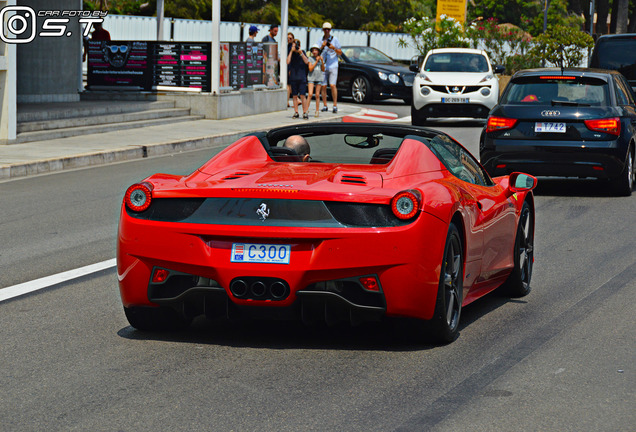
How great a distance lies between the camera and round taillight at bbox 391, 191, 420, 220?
5555mm

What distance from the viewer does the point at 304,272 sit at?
18.0 feet

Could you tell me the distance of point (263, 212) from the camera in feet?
18.4

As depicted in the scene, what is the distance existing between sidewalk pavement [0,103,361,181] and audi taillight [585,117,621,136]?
730 cm

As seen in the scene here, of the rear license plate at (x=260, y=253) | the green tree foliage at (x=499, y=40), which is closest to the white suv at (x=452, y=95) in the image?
the green tree foliage at (x=499, y=40)

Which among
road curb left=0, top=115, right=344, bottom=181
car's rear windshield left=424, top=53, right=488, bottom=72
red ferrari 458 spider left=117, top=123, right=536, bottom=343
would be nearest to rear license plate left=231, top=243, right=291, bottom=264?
red ferrari 458 spider left=117, top=123, right=536, bottom=343

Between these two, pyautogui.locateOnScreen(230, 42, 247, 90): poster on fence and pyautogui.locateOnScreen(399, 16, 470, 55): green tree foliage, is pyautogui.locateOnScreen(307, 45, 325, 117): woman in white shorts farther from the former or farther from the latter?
pyautogui.locateOnScreen(399, 16, 470, 55): green tree foliage

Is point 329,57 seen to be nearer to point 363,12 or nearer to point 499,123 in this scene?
point 499,123

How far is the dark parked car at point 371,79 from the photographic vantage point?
3061cm

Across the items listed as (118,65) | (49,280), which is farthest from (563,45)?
(49,280)

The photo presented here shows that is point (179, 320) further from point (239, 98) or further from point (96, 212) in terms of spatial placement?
point (239, 98)

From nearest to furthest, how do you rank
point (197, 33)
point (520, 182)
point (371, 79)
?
point (520, 182), point (371, 79), point (197, 33)

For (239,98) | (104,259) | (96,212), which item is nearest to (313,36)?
(239,98)

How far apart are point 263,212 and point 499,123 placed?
8132 mm

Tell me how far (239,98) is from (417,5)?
2707 inches
